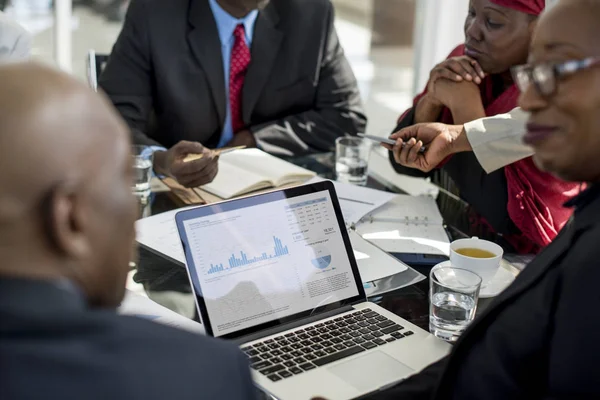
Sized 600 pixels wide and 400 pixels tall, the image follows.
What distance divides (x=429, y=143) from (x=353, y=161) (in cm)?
28

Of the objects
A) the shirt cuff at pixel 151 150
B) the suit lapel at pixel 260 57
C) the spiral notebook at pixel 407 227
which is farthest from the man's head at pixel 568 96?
the suit lapel at pixel 260 57

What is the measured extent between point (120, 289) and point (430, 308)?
2.23 feet

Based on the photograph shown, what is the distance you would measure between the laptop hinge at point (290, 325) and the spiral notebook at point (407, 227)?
30 cm

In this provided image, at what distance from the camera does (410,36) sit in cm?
581

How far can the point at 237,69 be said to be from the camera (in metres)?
2.33

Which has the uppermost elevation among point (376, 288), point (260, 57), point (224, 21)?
point (224, 21)

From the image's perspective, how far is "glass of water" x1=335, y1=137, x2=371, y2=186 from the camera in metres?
1.99

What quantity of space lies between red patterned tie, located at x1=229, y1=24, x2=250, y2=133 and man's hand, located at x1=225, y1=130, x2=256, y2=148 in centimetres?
11

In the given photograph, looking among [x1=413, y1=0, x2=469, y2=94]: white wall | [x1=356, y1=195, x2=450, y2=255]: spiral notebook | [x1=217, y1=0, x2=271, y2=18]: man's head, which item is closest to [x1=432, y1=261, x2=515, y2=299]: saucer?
[x1=356, y1=195, x2=450, y2=255]: spiral notebook

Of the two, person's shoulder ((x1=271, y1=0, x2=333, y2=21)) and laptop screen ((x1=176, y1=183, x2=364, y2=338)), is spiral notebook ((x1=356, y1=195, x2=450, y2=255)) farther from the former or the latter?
person's shoulder ((x1=271, y1=0, x2=333, y2=21))

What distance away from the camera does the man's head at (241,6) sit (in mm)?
2271

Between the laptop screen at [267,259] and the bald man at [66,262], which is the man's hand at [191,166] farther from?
the bald man at [66,262]

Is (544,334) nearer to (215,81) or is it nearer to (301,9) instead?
(215,81)

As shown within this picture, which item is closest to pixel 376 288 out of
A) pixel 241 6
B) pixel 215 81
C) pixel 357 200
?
pixel 357 200
